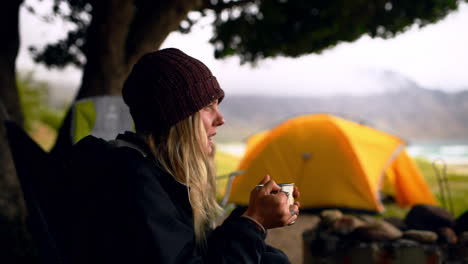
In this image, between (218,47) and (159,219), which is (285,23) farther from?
(159,219)

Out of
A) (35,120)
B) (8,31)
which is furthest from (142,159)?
(35,120)

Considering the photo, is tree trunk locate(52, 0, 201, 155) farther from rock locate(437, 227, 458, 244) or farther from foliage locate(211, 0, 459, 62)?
rock locate(437, 227, 458, 244)

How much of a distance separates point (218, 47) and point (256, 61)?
569mm

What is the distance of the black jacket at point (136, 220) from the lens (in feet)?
2.66

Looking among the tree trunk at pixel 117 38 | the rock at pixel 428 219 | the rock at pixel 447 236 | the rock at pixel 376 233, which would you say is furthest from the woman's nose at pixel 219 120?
the tree trunk at pixel 117 38

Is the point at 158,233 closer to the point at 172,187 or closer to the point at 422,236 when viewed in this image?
the point at 172,187

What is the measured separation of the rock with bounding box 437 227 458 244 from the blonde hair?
1.80 meters

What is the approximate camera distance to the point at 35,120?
13.5 m

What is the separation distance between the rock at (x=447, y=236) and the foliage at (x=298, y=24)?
2792 millimetres

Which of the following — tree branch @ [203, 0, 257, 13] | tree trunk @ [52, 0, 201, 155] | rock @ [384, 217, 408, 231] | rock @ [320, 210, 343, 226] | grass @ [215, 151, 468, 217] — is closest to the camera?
rock @ [320, 210, 343, 226]

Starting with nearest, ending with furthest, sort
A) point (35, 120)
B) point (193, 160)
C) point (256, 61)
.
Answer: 1. point (193, 160)
2. point (256, 61)
3. point (35, 120)

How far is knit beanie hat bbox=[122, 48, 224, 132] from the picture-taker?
910 millimetres

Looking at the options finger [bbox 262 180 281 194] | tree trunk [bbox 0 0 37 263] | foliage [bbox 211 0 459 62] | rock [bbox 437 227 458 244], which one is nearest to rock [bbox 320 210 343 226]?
rock [bbox 437 227 458 244]

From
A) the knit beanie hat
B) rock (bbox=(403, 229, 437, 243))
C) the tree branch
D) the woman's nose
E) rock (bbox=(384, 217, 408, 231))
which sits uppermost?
the tree branch
